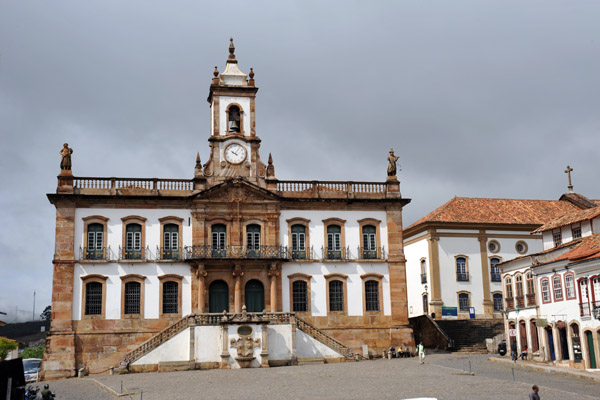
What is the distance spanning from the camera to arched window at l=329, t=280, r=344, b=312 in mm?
42031

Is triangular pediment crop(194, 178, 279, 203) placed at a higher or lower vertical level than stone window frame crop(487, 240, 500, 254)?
higher

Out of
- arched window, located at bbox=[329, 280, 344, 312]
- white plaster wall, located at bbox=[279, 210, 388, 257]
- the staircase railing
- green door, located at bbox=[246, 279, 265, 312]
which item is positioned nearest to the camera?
the staircase railing

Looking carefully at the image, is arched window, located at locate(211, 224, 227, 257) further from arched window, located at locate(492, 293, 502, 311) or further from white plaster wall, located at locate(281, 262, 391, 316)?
arched window, located at locate(492, 293, 502, 311)

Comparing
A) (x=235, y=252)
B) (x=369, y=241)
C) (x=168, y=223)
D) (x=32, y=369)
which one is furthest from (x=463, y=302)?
(x=32, y=369)

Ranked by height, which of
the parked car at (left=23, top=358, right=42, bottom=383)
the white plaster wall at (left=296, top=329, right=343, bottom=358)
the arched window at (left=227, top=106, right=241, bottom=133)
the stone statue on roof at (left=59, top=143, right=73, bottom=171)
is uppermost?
the arched window at (left=227, top=106, right=241, bottom=133)

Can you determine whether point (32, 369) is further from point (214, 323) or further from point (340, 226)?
point (340, 226)

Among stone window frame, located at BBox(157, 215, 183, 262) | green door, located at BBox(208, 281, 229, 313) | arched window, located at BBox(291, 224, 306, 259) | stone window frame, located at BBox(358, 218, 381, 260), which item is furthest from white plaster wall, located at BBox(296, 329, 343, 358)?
stone window frame, located at BBox(157, 215, 183, 262)

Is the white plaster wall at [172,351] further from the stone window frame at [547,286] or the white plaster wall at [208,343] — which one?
the stone window frame at [547,286]

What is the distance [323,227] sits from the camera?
42.8 m

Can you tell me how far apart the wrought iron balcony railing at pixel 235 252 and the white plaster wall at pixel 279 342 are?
4.60 metres

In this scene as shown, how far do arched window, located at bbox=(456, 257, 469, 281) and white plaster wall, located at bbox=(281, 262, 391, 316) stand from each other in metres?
9.55

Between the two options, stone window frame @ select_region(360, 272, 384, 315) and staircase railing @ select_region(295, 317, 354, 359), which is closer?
staircase railing @ select_region(295, 317, 354, 359)

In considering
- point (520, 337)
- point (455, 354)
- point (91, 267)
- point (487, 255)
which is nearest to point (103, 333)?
point (91, 267)

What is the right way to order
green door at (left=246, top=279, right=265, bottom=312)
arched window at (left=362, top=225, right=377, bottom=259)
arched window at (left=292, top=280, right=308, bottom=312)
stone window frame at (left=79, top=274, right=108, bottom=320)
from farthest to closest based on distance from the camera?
arched window at (left=362, top=225, right=377, bottom=259)
arched window at (left=292, top=280, right=308, bottom=312)
green door at (left=246, top=279, right=265, bottom=312)
stone window frame at (left=79, top=274, right=108, bottom=320)
